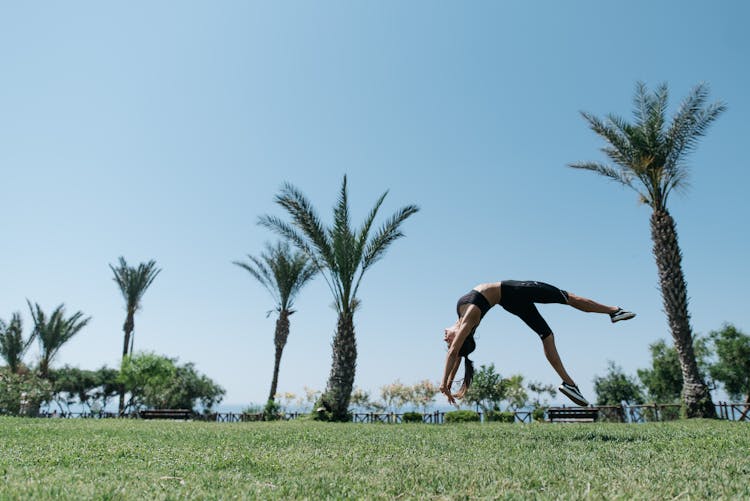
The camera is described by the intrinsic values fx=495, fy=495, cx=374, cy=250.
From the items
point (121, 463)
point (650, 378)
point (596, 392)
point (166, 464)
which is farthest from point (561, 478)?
point (596, 392)

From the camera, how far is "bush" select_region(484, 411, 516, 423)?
2172cm

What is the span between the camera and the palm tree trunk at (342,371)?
1928 centimetres

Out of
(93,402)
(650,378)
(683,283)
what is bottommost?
(93,402)

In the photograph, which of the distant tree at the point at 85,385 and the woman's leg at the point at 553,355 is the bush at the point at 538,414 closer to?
the woman's leg at the point at 553,355

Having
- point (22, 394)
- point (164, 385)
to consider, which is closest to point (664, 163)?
point (22, 394)

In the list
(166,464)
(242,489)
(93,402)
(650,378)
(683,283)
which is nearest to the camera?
(242,489)

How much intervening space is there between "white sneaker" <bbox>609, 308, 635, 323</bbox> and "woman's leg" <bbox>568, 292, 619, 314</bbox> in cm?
5

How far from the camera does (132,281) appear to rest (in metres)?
39.8

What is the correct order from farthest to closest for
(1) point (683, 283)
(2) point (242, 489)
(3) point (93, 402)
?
1. (3) point (93, 402)
2. (1) point (683, 283)
3. (2) point (242, 489)

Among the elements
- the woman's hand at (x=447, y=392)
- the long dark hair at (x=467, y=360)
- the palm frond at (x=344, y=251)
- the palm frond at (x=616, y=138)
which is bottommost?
the woman's hand at (x=447, y=392)

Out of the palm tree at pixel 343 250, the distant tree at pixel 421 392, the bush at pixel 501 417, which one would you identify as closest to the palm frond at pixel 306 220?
the palm tree at pixel 343 250

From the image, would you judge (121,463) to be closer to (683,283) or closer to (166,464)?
(166,464)

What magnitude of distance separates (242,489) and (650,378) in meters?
47.4

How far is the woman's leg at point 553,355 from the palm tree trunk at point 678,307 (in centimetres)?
1452
